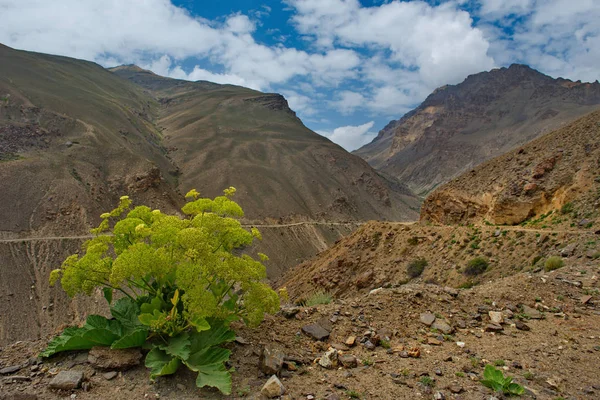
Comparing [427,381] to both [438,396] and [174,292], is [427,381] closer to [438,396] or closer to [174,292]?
[438,396]

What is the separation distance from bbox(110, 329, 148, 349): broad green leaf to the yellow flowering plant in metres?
0.01

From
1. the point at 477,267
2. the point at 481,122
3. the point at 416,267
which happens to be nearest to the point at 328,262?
the point at 416,267

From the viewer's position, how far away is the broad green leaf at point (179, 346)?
5054 mm

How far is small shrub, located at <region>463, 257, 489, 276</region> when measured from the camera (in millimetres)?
15633

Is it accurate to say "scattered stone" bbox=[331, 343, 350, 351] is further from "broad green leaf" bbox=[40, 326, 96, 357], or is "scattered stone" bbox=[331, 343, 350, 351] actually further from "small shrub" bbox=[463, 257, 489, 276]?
"small shrub" bbox=[463, 257, 489, 276]

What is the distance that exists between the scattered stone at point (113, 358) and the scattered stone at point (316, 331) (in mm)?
2940

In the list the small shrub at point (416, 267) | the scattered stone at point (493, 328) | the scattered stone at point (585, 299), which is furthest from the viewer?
the small shrub at point (416, 267)

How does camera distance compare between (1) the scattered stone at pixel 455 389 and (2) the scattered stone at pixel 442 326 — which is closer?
(1) the scattered stone at pixel 455 389

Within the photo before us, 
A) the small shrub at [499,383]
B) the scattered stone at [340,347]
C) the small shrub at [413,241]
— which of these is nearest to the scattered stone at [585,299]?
the small shrub at [499,383]

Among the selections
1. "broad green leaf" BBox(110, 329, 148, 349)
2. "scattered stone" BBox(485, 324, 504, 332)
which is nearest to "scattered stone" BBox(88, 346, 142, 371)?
"broad green leaf" BBox(110, 329, 148, 349)

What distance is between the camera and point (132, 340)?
5.40m

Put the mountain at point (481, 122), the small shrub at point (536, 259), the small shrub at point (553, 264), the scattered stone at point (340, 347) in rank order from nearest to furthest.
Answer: the scattered stone at point (340, 347)
the small shrub at point (553, 264)
the small shrub at point (536, 259)
the mountain at point (481, 122)

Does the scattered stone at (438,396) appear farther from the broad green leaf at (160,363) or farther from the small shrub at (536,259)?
the small shrub at (536,259)

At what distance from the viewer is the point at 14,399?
4.71 metres
